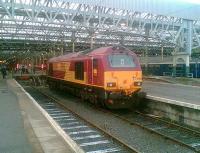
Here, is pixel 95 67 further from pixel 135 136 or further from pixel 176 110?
pixel 135 136

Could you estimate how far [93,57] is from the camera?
1884 cm

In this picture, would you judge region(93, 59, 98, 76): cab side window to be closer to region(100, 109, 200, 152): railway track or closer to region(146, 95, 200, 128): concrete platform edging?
region(100, 109, 200, 152): railway track

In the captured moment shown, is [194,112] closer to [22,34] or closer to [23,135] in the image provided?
[23,135]

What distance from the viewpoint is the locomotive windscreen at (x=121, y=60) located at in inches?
703

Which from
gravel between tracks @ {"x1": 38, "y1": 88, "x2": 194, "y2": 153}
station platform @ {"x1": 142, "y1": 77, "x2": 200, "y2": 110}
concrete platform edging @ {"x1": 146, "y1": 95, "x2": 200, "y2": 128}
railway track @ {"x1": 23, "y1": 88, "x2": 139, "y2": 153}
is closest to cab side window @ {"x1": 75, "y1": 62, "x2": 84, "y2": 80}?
railway track @ {"x1": 23, "y1": 88, "x2": 139, "y2": 153}

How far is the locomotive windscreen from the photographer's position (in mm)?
17859

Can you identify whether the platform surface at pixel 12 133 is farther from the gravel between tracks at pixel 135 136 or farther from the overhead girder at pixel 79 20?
the overhead girder at pixel 79 20

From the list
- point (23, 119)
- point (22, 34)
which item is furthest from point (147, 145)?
point (22, 34)

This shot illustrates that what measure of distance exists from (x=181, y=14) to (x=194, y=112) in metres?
34.1

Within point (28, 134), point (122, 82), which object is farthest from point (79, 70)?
point (28, 134)

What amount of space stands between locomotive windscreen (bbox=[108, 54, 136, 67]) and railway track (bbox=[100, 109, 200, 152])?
2.41m

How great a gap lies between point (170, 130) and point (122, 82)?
455 centimetres

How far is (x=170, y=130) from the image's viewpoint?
13.6 m

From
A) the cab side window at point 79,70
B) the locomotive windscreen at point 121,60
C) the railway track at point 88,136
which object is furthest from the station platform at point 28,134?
the cab side window at point 79,70
